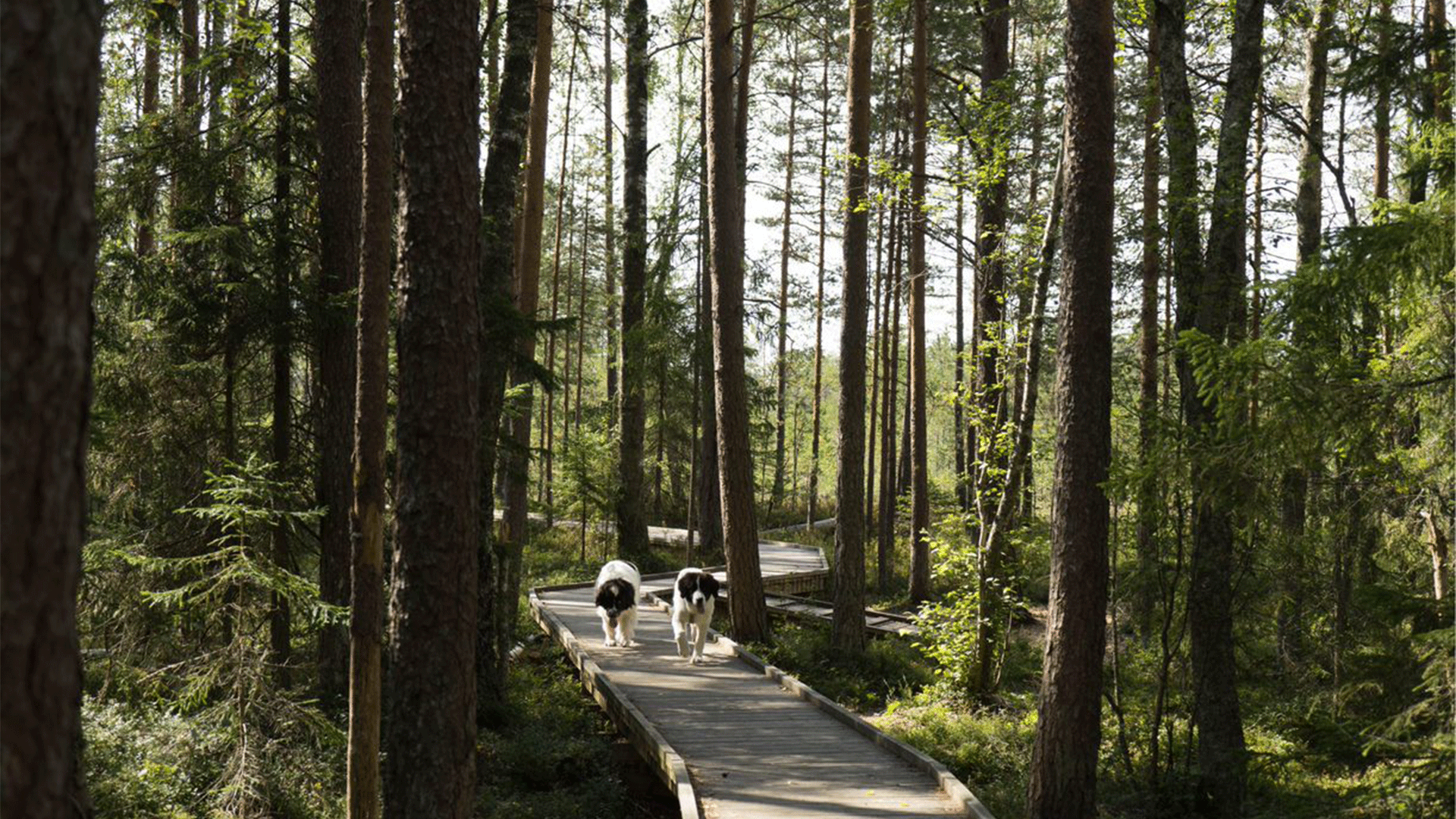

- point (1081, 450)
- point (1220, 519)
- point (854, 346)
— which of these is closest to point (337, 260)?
point (1081, 450)

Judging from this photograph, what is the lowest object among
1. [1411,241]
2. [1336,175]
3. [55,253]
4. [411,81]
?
[55,253]

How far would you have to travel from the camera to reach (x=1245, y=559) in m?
9.48

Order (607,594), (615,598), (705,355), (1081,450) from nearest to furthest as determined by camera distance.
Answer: (1081,450) < (615,598) < (607,594) < (705,355)

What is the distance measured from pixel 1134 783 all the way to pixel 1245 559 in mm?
2296

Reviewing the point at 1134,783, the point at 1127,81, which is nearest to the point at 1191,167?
the point at 1134,783

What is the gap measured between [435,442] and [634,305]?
17028 mm

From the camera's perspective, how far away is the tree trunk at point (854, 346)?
15.1 metres

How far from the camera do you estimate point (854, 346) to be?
49.7 feet

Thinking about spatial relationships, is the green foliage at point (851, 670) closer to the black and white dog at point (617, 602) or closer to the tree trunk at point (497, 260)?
the black and white dog at point (617, 602)

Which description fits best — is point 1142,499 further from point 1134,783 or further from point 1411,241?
point 1134,783

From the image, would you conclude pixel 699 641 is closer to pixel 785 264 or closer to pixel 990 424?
pixel 990 424

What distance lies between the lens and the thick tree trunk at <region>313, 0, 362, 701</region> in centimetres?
1034

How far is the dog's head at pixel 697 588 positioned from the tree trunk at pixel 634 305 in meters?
7.46

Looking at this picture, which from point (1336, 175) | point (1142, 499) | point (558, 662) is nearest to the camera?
point (1142, 499)
